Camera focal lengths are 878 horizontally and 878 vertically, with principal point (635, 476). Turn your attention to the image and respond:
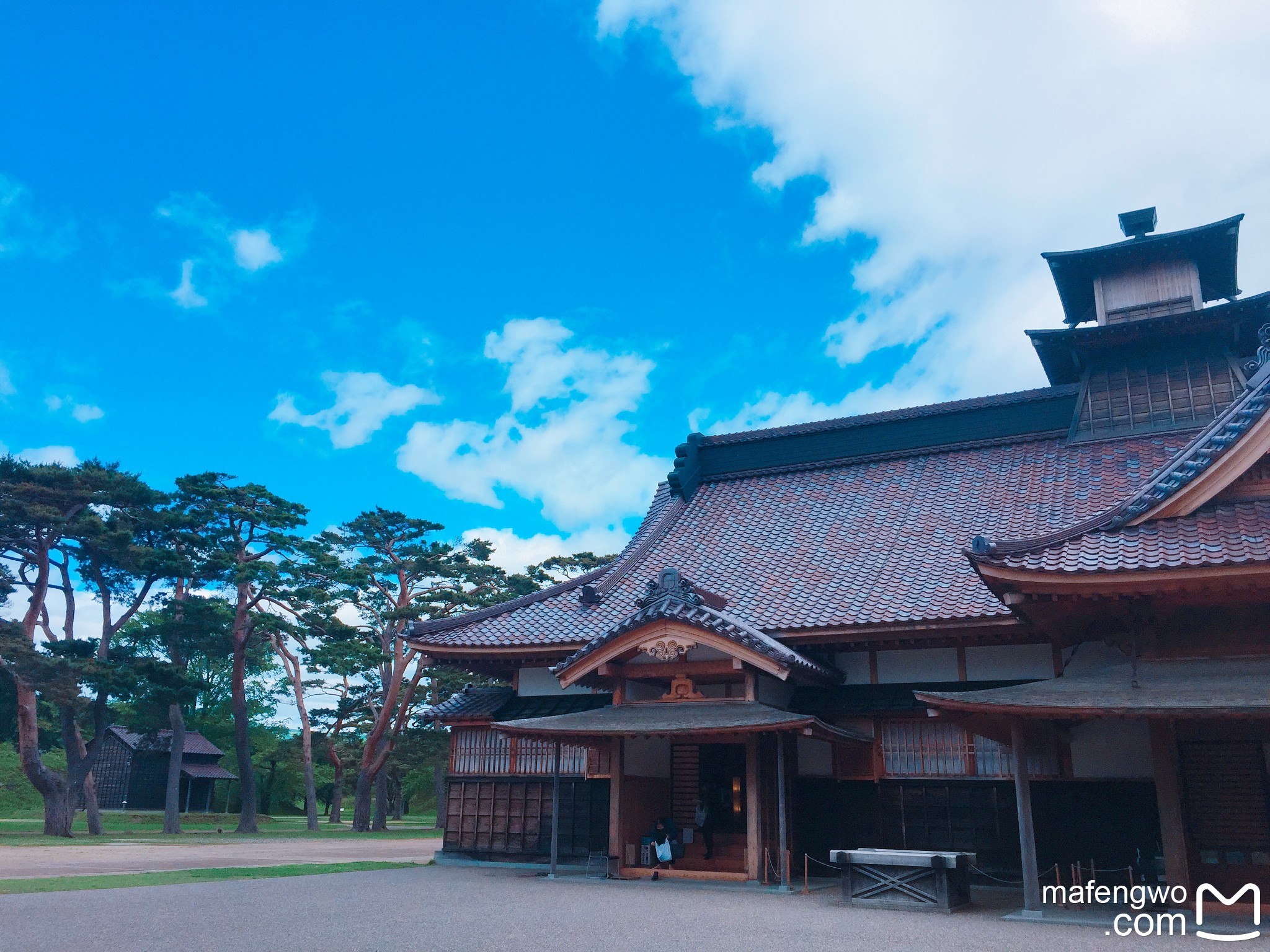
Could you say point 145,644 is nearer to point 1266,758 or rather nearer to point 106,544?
point 106,544

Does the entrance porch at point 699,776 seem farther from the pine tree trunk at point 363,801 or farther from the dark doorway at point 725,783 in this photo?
the pine tree trunk at point 363,801

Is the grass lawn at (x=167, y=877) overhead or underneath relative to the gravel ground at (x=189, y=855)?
overhead

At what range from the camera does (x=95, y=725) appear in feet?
100.0

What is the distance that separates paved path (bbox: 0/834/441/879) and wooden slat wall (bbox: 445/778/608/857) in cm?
308

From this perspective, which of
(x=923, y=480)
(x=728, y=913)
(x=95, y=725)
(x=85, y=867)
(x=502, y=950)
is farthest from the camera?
(x=95, y=725)

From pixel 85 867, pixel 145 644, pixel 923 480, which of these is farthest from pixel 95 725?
pixel 923 480

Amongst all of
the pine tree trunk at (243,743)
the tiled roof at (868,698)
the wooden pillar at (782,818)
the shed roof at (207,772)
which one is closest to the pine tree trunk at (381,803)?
the pine tree trunk at (243,743)

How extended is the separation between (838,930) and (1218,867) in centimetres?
511

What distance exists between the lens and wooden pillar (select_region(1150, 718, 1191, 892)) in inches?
389

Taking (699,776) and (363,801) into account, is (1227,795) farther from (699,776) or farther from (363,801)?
(363,801)

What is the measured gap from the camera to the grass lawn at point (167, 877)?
1239 centimetres

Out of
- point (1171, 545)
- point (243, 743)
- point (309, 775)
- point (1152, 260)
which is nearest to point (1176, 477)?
point (1171, 545)

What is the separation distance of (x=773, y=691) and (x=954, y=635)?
2.93 meters

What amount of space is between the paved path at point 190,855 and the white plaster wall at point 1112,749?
44.8ft
